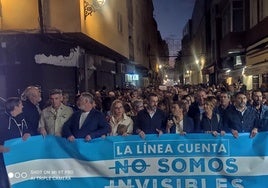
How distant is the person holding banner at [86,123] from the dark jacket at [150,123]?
0.65 meters

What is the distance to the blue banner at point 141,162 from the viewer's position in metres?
6.52

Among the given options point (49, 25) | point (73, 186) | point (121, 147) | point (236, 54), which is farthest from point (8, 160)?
point (236, 54)

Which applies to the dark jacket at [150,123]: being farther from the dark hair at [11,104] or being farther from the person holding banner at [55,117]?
the dark hair at [11,104]

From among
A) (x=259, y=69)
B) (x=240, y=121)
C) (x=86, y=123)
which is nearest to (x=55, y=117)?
(x=86, y=123)

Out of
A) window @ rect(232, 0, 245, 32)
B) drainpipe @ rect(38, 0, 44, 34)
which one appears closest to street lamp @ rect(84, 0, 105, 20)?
drainpipe @ rect(38, 0, 44, 34)

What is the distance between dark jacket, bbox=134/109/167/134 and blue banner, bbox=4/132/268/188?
33.4 inches

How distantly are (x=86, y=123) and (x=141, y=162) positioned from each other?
3.33ft

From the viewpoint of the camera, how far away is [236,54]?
1414 inches

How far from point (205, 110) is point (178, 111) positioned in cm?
82

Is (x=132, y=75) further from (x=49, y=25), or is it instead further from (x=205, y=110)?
(x=205, y=110)

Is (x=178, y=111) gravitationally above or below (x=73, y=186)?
above

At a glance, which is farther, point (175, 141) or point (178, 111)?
point (178, 111)

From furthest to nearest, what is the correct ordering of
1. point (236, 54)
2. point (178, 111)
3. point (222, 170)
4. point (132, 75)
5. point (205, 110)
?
point (132, 75) → point (236, 54) → point (205, 110) → point (178, 111) → point (222, 170)

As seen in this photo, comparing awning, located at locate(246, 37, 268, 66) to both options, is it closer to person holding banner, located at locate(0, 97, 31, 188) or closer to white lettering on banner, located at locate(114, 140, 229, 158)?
white lettering on banner, located at locate(114, 140, 229, 158)
